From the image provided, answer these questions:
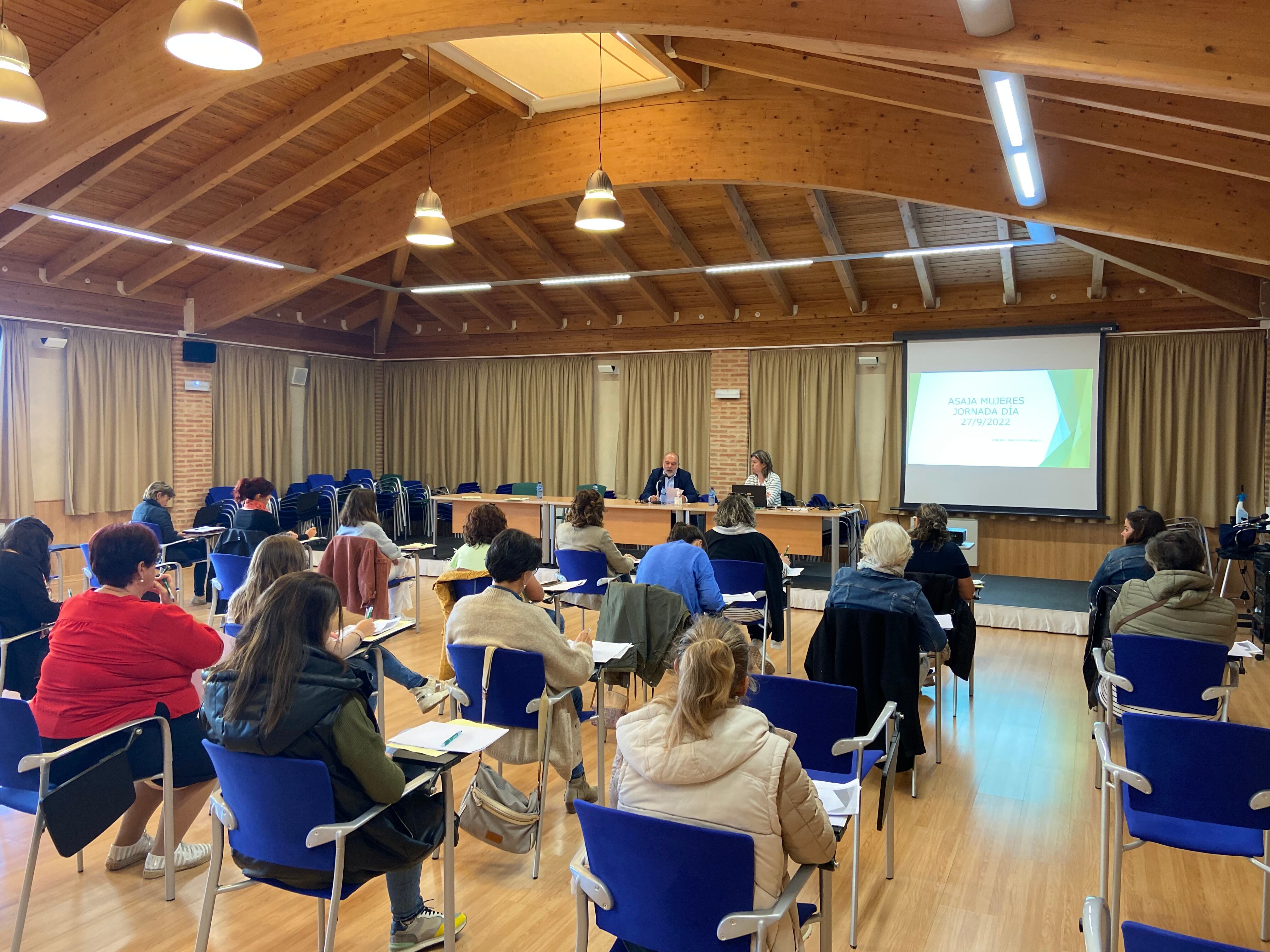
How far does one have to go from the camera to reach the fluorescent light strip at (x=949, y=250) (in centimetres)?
806

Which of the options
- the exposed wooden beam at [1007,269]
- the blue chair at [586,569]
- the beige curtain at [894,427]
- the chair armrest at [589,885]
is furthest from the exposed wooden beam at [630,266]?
the chair armrest at [589,885]

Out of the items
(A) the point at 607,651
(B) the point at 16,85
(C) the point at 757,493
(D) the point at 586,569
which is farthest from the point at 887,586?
(C) the point at 757,493

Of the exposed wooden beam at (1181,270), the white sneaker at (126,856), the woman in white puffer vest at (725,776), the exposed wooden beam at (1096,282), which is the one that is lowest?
the white sneaker at (126,856)

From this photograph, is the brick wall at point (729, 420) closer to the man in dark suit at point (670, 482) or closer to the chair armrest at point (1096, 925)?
the man in dark suit at point (670, 482)

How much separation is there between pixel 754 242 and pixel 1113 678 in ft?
22.9

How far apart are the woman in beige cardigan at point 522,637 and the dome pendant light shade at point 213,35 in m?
2.14

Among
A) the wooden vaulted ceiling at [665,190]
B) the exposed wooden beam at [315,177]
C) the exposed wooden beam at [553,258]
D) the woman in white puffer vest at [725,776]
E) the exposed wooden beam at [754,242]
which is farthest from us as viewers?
the exposed wooden beam at [553,258]

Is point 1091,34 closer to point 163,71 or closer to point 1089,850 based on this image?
point 1089,850

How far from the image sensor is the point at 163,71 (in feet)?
17.5

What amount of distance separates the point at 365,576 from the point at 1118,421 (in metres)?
8.55

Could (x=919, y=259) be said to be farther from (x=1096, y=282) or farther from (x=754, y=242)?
(x=1096, y=282)

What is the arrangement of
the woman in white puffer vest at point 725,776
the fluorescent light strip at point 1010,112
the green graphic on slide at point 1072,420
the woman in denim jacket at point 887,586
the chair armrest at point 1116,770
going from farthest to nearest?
the green graphic on slide at point 1072,420 → the fluorescent light strip at point 1010,112 → the woman in denim jacket at point 887,586 → the chair armrest at point 1116,770 → the woman in white puffer vest at point 725,776

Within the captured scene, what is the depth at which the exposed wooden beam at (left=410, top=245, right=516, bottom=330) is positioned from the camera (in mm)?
11820

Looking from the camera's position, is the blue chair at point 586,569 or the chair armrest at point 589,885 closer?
the chair armrest at point 589,885
